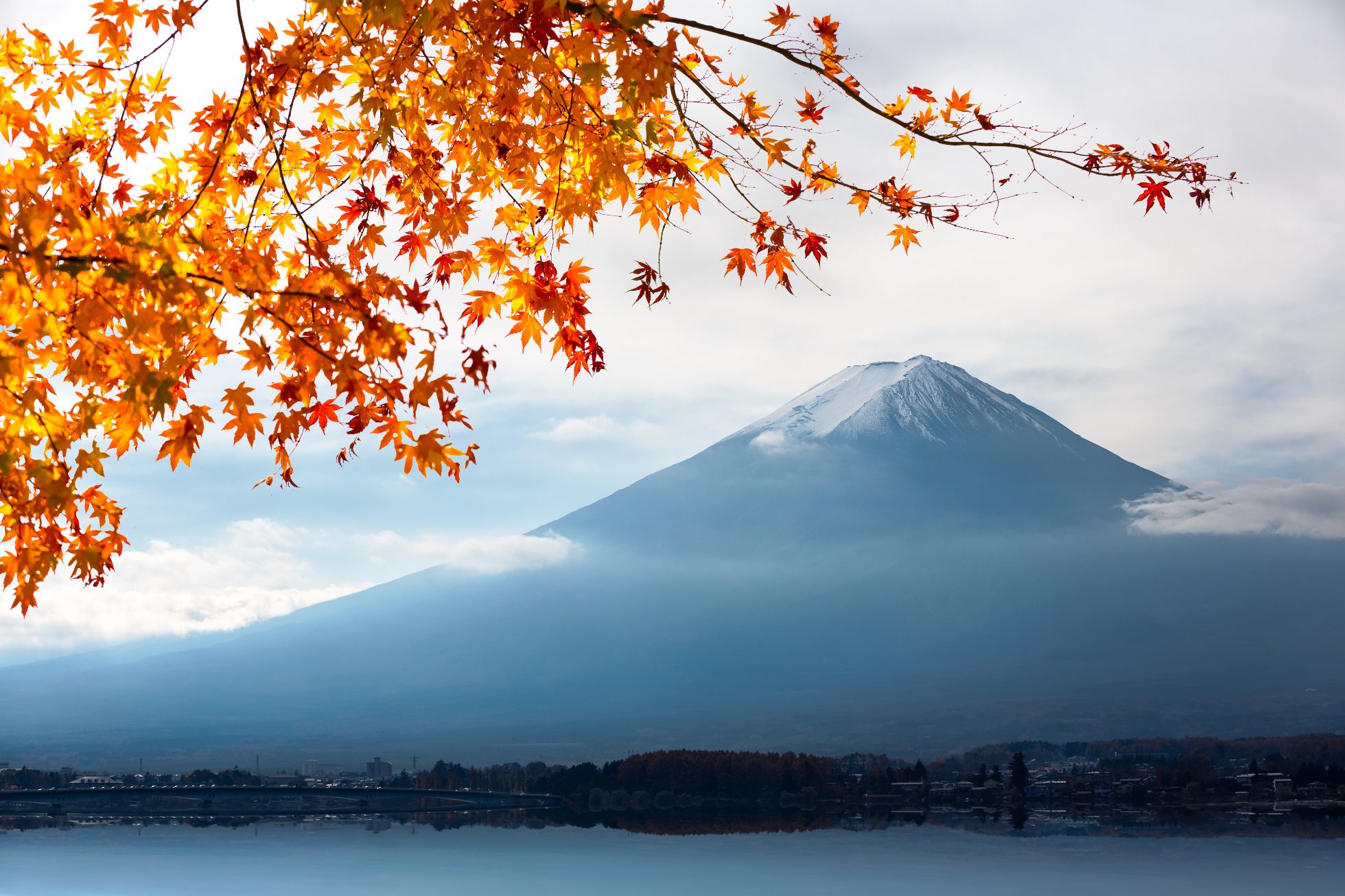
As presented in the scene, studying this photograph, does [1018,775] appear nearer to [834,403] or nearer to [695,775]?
[695,775]

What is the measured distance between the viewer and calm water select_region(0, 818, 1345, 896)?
59406 mm

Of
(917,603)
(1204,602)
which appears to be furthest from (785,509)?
(1204,602)

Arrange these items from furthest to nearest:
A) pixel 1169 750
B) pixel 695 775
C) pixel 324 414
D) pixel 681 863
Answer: pixel 1169 750 → pixel 681 863 → pixel 695 775 → pixel 324 414

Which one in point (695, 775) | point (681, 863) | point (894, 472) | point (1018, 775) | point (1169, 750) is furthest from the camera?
point (894, 472)

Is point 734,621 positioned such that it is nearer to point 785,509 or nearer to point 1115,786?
point 785,509

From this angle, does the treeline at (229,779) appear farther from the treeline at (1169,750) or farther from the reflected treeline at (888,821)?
the treeline at (1169,750)

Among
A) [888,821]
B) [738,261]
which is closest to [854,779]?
[888,821]

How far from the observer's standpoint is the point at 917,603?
174m

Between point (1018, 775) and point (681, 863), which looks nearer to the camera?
point (681, 863)

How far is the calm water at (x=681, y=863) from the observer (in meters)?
59.4

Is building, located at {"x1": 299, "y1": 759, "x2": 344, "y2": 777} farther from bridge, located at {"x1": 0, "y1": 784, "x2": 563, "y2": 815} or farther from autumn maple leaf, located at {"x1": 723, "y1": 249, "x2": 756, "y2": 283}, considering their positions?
autumn maple leaf, located at {"x1": 723, "y1": 249, "x2": 756, "y2": 283}

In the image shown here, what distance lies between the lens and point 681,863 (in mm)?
68750

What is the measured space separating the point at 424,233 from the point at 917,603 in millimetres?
177195

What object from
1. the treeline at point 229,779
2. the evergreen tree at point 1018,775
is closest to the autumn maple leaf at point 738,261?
the treeline at point 229,779
